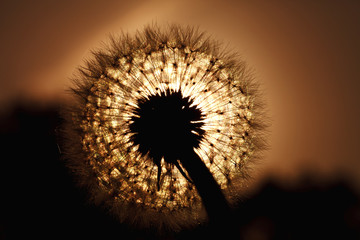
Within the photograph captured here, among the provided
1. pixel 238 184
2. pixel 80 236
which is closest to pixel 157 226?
pixel 238 184

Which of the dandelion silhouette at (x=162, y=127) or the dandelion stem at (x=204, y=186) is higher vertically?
the dandelion silhouette at (x=162, y=127)

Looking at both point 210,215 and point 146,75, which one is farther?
point 146,75

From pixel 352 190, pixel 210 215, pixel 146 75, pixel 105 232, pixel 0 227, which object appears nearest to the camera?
pixel 210 215

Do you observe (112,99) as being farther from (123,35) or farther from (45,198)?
(45,198)

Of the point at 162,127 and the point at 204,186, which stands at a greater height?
the point at 162,127

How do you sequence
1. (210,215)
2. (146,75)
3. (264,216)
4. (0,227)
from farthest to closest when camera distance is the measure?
(264,216) → (0,227) → (146,75) → (210,215)

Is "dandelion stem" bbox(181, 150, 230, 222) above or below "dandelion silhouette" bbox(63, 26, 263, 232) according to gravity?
below

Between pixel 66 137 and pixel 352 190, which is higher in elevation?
pixel 66 137

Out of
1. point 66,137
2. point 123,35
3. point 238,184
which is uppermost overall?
point 123,35
